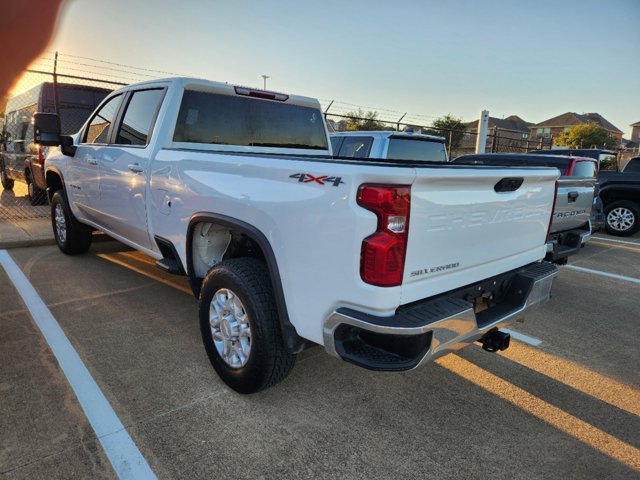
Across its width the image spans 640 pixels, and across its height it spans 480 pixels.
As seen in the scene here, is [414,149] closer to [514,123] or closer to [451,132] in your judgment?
[451,132]

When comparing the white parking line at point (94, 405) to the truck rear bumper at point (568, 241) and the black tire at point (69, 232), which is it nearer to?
the black tire at point (69, 232)

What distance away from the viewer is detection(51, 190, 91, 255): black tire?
5.65m

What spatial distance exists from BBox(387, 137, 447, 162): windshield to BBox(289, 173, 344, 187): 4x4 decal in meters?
5.21

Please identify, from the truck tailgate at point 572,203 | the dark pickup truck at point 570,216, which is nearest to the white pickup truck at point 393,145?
the dark pickup truck at point 570,216

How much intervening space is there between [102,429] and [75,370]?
80 centimetres

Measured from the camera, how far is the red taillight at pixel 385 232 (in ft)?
6.51

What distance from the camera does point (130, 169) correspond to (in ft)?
12.8

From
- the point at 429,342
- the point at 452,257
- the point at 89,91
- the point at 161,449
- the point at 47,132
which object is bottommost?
the point at 161,449

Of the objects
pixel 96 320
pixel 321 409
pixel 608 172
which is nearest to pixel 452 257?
pixel 321 409

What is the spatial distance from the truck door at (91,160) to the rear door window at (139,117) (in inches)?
11.4

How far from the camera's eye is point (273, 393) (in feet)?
9.53

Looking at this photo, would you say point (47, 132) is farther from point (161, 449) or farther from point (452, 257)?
point (452, 257)

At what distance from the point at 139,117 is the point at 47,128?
1.45m

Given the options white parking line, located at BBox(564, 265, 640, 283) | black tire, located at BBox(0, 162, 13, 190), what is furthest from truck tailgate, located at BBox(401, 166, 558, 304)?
black tire, located at BBox(0, 162, 13, 190)
